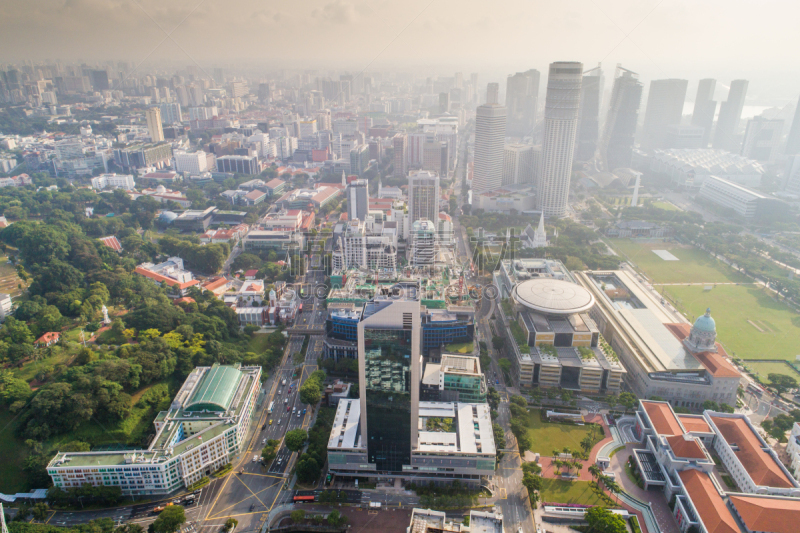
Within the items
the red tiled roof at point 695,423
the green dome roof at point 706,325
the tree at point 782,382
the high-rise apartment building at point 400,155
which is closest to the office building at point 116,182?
the high-rise apartment building at point 400,155

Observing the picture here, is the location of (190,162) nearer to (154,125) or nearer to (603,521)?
(154,125)

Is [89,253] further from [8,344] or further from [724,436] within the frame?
[724,436]

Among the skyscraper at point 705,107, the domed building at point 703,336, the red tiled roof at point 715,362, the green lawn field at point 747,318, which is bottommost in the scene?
the green lawn field at point 747,318

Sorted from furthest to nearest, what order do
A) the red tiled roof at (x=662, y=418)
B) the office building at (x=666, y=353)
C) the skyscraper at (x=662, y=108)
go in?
the skyscraper at (x=662, y=108), the office building at (x=666, y=353), the red tiled roof at (x=662, y=418)

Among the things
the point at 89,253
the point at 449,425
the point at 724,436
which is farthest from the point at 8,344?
the point at 724,436

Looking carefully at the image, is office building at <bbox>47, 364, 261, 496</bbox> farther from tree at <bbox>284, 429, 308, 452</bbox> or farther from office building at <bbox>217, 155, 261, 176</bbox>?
office building at <bbox>217, 155, 261, 176</bbox>

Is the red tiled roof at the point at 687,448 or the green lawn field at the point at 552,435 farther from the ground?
the red tiled roof at the point at 687,448

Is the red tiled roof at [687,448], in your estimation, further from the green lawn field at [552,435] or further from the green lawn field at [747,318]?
the green lawn field at [747,318]

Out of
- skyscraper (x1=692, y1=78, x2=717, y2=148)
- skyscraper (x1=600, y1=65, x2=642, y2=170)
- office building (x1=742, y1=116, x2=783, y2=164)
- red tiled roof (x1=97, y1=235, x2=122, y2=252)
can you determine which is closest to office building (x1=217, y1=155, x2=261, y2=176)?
red tiled roof (x1=97, y1=235, x2=122, y2=252)
